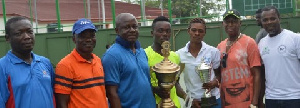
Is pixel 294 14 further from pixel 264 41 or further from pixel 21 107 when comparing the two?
pixel 21 107

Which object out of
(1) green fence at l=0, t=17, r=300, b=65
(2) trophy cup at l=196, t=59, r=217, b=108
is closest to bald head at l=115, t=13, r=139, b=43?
(2) trophy cup at l=196, t=59, r=217, b=108

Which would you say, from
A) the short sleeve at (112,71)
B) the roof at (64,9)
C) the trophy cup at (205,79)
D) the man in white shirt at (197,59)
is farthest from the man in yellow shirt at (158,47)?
the roof at (64,9)

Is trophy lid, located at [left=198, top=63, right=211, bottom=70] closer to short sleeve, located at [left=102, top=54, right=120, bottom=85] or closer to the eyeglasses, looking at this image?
the eyeglasses

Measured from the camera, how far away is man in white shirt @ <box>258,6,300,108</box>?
4168 millimetres

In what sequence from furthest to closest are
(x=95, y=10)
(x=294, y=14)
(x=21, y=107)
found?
(x=95, y=10) < (x=294, y=14) < (x=21, y=107)

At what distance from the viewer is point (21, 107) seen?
307 cm

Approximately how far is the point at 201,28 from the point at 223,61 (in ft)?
1.48

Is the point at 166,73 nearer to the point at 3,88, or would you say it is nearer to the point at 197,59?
the point at 197,59

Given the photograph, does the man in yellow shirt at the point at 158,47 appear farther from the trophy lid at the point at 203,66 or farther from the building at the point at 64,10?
the building at the point at 64,10

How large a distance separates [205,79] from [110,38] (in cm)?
1039

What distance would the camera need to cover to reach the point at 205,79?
4.03m

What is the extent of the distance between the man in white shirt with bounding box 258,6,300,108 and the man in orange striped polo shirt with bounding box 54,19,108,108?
189cm

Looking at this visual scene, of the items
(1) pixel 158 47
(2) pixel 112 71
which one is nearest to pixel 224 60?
(1) pixel 158 47

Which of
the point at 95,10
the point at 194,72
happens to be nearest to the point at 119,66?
the point at 194,72
